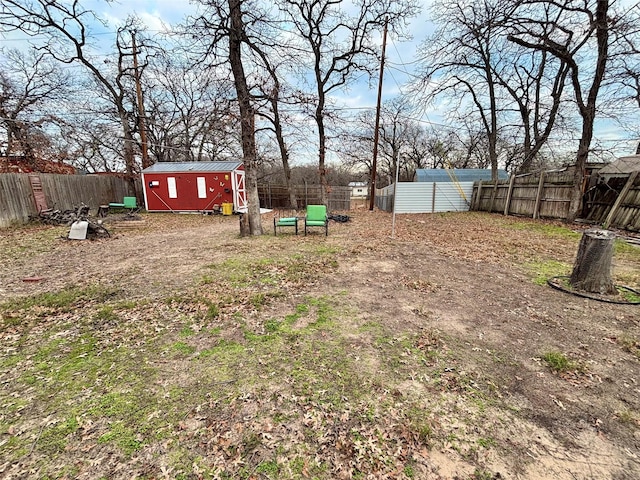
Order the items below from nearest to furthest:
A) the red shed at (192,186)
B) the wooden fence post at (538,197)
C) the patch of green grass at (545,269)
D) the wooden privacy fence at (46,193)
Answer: the patch of green grass at (545,269), the wooden privacy fence at (46,193), the wooden fence post at (538,197), the red shed at (192,186)

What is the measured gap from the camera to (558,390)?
81.9 inches

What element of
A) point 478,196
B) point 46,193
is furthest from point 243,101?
point 478,196

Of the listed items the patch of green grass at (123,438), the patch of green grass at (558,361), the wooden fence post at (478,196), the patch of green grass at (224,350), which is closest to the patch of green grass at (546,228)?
the wooden fence post at (478,196)

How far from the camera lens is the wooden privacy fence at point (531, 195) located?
32.9ft

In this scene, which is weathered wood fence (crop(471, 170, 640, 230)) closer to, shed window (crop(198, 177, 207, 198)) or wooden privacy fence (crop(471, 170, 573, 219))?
wooden privacy fence (crop(471, 170, 573, 219))

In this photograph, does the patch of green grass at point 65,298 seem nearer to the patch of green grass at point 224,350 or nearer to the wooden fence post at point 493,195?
the patch of green grass at point 224,350

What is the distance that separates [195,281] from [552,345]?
4628 millimetres

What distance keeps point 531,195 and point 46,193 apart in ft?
64.8

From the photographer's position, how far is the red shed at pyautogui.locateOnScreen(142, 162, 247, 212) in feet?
47.8

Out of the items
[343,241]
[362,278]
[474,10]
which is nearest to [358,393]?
[362,278]

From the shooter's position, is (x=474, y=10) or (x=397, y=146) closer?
(x=474, y=10)

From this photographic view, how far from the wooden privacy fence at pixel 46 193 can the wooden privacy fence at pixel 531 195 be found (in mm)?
19436

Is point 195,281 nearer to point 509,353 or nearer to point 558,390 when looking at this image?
point 509,353

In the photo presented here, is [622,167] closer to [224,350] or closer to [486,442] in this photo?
[486,442]
